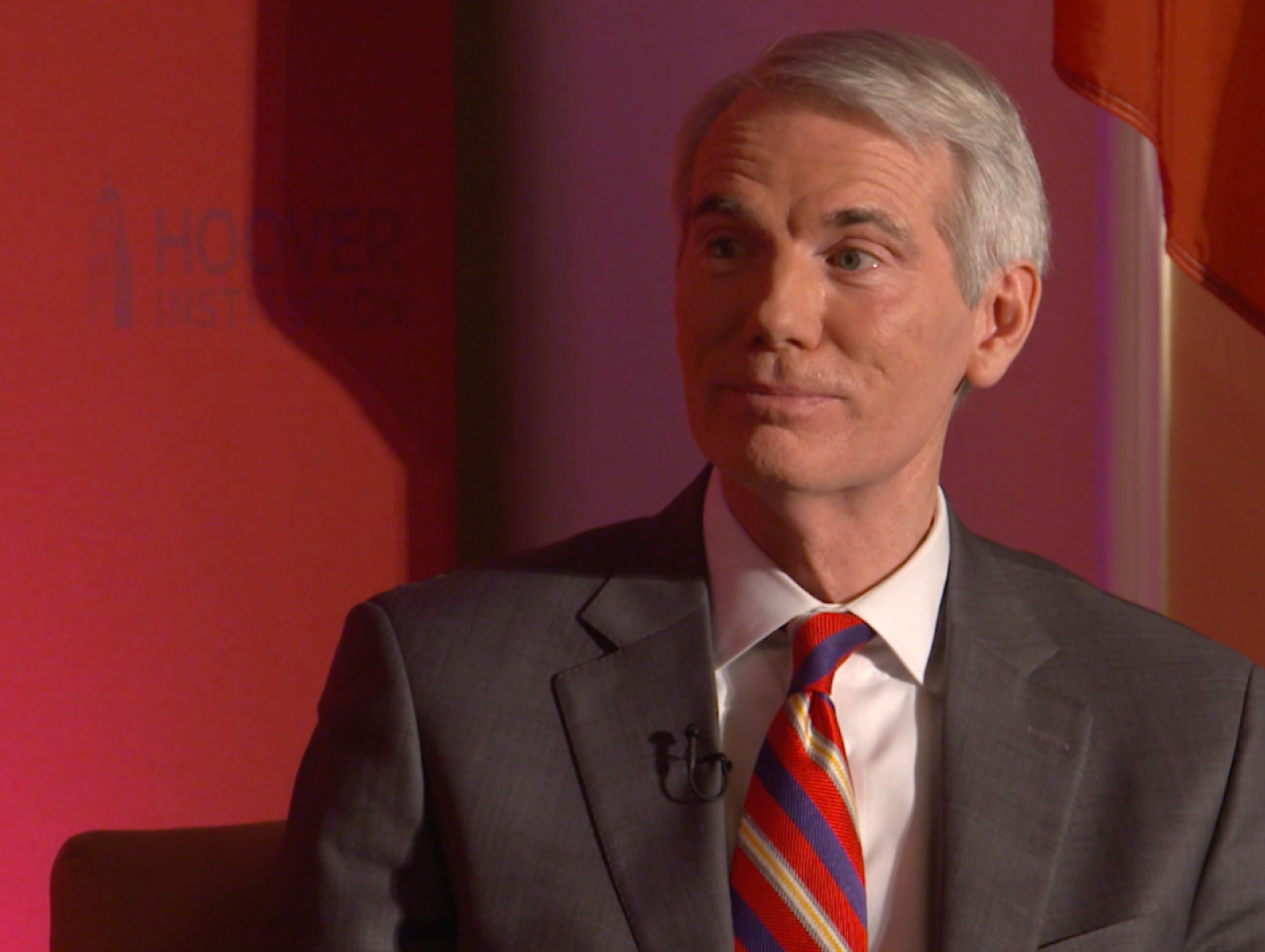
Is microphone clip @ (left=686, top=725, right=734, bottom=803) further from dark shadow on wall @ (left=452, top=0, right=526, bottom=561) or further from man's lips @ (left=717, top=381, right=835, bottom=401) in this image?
dark shadow on wall @ (left=452, top=0, right=526, bottom=561)

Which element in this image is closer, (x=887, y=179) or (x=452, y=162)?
(x=887, y=179)

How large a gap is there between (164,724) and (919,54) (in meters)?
1.27

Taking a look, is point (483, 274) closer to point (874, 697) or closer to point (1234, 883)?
point (874, 697)

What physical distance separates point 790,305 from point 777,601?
274 mm

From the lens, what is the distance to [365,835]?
1.24 m

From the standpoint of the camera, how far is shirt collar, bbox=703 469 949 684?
4.54ft

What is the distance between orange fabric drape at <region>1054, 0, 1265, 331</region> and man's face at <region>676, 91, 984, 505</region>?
1.93 feet

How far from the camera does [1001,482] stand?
7.54 ft

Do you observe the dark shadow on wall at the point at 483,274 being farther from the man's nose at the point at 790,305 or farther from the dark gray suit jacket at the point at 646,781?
the man's nose at the point at 790,305

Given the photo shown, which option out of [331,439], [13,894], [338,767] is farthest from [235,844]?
[331,439]

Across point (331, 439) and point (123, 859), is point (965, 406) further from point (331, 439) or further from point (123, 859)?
point (123, 859)

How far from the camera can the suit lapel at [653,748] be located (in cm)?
124

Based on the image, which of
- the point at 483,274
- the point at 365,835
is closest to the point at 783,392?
the point at 365,835

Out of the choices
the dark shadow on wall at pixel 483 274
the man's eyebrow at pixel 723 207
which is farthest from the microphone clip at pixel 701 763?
the dark shadow on wall at pixel 483 274
